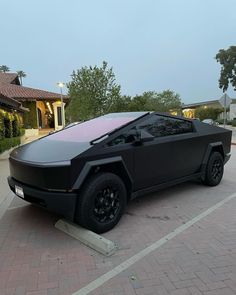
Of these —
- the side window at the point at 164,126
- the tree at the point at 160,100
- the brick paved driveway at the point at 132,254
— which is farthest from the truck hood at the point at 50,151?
the tree at the point at 160,100

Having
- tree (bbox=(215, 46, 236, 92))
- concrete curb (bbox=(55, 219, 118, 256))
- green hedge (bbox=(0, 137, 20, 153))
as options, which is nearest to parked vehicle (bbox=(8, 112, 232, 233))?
concrete curb (bbox=(55, 219, 118, 256))

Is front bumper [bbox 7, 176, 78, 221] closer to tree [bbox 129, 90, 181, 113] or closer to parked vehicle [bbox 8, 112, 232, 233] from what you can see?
parked vehicle [bbox 8, 112, 232, 233]

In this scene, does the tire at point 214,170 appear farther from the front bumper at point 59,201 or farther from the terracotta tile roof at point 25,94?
the terracotta tile roof at point 25,94

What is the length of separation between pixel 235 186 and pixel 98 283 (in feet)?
14.1

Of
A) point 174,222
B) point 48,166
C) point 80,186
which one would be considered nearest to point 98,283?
point 80,186

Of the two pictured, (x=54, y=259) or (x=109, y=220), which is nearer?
(x=54, y=259)

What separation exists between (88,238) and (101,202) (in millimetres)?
489

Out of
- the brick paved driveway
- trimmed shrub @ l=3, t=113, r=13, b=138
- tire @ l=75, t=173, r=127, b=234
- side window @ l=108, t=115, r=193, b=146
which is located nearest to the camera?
the brick paved driveway

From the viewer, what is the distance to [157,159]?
4.75 metres

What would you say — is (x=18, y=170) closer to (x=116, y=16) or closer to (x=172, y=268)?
(x=172, y=268)

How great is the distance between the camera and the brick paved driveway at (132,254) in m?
2.83

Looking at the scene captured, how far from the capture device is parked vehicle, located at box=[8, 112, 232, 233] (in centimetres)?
368

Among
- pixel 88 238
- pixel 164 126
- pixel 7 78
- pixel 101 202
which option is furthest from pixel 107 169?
pixel 7 78

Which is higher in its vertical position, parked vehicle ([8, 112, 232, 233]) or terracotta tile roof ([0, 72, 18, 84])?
terracotta tile roof ([0, 72, 18, 84])
